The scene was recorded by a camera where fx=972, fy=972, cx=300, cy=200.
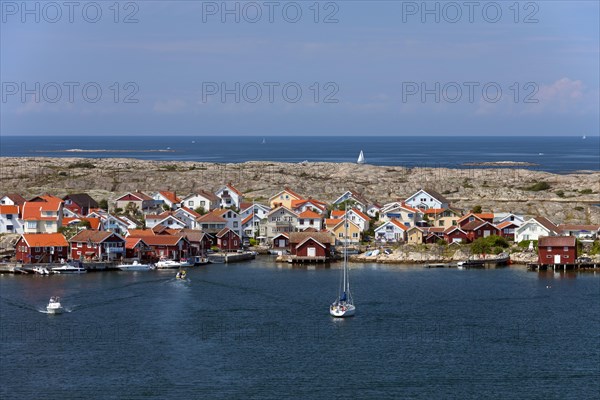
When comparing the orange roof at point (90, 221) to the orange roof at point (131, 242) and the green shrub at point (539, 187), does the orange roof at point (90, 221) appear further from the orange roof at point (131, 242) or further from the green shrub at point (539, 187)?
the green shrub at point (539, 187)

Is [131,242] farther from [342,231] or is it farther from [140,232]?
[342,231]

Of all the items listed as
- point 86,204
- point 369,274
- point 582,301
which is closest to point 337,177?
point 86,204

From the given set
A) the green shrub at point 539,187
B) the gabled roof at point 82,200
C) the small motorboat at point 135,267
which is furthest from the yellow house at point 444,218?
the gabled roof at point 82,200

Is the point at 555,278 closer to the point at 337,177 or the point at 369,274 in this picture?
the point at 369,274

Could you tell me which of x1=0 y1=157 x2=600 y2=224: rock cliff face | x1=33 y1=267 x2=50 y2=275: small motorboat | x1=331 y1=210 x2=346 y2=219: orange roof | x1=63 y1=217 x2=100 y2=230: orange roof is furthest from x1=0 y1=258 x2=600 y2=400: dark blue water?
x1=0 y1=157 x2=600 y2=224: rock cliff face

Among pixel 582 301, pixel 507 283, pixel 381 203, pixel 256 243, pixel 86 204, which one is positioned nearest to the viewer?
pixel 582 301

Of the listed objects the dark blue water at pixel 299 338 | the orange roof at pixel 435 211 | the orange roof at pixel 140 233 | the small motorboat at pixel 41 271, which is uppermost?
the orange roof at pixel 435 211

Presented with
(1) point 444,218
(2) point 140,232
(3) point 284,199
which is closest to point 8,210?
(2) point 140,232
